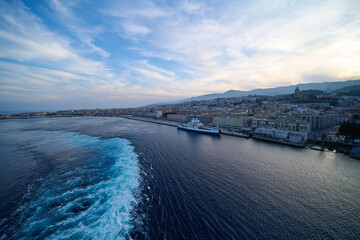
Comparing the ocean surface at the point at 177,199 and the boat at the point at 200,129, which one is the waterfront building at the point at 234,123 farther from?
the ocean surface at the point at 177,199

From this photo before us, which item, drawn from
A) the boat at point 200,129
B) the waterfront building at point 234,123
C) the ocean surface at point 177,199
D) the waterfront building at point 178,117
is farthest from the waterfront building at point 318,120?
the waterfront building at point 178,117

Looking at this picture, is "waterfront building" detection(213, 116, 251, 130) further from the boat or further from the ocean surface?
the ocean surface

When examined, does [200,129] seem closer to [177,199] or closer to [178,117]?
[178,117]

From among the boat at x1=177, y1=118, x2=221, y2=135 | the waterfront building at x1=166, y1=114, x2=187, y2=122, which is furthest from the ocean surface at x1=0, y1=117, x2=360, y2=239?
the waterfront building at x1=166, y1=114, x2=187, y2=122

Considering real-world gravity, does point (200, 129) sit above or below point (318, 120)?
below

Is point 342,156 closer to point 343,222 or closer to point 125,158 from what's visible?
point 343,222

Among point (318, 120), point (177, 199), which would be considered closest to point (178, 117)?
point (318, 120)

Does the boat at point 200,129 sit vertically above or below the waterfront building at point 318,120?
below

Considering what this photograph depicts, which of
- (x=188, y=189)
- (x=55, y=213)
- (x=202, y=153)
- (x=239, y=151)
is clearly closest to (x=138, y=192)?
(x=188, y=189)
